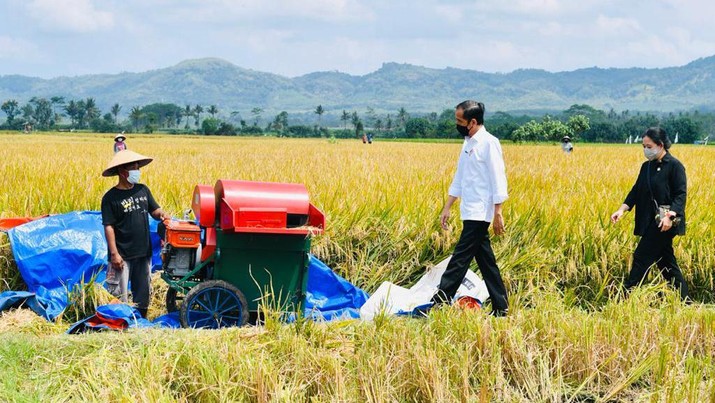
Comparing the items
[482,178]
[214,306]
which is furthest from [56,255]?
[482,178]

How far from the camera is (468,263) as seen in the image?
479 centimetres

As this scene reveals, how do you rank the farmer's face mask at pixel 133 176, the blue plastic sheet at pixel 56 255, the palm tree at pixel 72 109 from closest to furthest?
the farmer's face mask at pixel 133 176 < the blue plastic sheet at pixel 56 255 < the palm tree at pixel 72 109

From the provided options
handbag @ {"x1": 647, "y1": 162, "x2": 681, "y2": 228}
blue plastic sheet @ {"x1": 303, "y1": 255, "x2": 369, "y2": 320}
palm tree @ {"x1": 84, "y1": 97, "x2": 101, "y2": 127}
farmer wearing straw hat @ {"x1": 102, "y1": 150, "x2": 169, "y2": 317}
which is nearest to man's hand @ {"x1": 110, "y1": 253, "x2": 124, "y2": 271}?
farmer wearing straw hat @ {"x1": 102, "y1": 150, "x2": 169, "y2": 317}

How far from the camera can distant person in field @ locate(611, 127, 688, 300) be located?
511 centimetres

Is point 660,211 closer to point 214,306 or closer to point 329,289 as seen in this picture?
point 329,289

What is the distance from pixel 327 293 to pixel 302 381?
6.75 feet

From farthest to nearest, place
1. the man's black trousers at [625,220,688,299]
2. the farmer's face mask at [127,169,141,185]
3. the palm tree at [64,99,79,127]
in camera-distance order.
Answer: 1. the palm tree at [64,99,79,127]
2. the man's black trousers at [625,220,688,299]
3. the farmer's face mask at [127,169,141,185]

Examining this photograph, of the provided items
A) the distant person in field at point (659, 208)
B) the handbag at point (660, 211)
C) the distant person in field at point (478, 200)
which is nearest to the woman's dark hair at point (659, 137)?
the distant person in field at point (659, 208)

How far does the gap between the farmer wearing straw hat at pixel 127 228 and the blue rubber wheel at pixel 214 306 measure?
55cm

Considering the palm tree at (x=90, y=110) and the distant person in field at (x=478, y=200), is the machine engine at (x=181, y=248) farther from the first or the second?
the palm tree at (x=90, y=110)

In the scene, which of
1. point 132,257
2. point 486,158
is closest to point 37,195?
point 132,257

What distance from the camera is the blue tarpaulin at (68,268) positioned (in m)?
4.84

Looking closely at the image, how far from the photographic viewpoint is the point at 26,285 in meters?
5.28

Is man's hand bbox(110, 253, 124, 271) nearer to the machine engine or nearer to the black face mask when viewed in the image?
the machine engine
